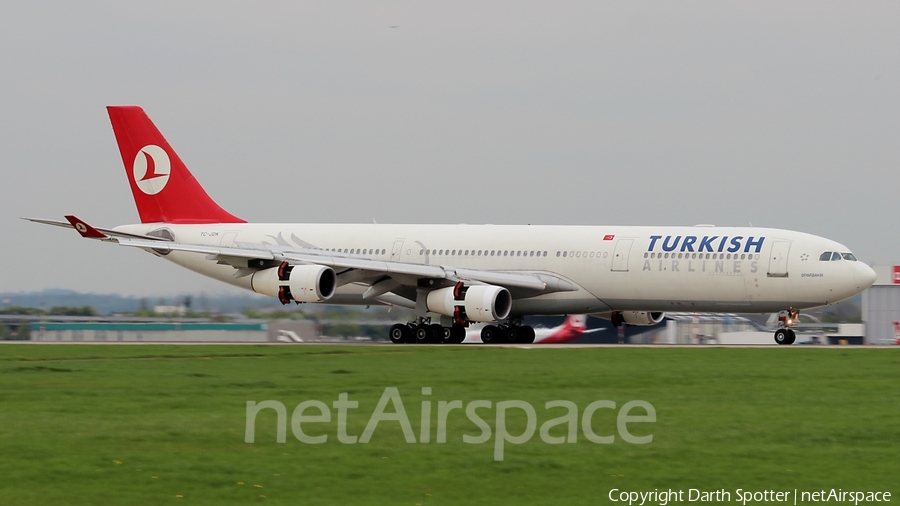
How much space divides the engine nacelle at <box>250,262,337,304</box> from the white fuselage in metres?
4.06

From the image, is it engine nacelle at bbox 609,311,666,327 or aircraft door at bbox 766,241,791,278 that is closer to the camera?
aircraft door at bbox 766,241,791,278

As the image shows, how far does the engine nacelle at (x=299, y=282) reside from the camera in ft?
124

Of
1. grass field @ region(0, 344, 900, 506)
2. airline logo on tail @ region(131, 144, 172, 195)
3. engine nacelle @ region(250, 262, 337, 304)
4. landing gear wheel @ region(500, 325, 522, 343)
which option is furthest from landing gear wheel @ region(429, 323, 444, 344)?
grass field @ region(0, 344, 900, 506)

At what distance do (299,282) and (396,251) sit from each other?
523 cm

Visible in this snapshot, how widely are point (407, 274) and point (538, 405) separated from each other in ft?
65.3

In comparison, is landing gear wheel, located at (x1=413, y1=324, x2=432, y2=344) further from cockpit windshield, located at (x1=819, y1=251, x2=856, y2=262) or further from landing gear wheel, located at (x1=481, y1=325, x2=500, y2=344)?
cockpit windshield, located at (x1=819, y1=251, x2=856, y2=262)

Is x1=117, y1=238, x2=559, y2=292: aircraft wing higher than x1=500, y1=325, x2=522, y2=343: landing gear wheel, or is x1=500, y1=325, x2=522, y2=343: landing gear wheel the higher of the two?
x1=117, y1=238, x2=559, y2=292: aircraft wing

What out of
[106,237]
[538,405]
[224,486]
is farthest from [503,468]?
[106,237]

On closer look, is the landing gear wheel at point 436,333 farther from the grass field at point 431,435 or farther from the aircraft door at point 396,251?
the grass field at point 431,435

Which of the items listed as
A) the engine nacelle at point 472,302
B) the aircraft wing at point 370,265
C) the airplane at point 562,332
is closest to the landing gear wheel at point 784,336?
the aircraft wing at point 370,265

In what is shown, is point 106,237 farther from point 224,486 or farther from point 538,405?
point 224,486

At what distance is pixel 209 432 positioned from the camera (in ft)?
52.7

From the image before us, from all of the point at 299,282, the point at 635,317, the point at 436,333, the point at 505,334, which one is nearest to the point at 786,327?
the point at 635,317

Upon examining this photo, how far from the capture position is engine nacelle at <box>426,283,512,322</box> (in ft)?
123
